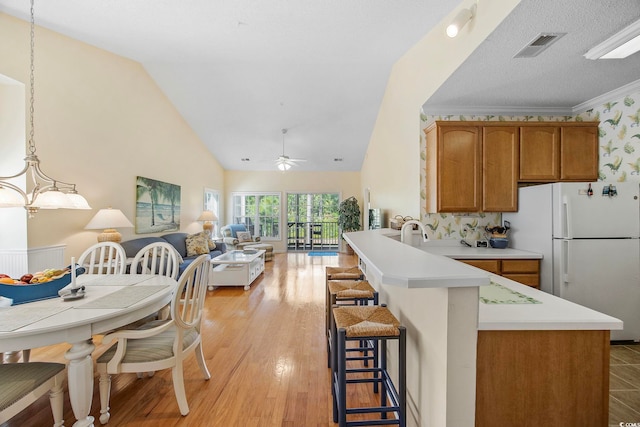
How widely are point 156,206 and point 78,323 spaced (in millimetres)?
3994

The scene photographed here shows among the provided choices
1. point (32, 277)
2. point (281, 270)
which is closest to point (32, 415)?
point (32, 277)

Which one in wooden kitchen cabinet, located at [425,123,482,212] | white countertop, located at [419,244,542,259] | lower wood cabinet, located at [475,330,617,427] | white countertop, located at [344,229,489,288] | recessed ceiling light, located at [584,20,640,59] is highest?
recessed ceiling light, located at [584,20,640,59]

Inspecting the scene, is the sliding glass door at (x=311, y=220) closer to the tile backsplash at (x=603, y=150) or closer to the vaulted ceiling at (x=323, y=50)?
the vaulted ceiling at (x=323, y=50)

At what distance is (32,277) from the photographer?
1.81m

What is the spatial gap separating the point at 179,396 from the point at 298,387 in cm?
80

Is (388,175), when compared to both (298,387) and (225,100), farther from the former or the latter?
(298,387)

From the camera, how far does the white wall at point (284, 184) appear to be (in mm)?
8797

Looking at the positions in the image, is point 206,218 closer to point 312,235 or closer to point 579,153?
point 312,235

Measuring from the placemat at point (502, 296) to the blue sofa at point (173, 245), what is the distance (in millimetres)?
4002

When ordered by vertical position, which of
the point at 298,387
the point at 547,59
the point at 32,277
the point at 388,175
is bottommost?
the point at 298,387

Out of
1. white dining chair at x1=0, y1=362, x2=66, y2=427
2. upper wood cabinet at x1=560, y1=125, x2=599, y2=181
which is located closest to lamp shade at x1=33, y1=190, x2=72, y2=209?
white dining chair at x1=0, y1=362, x2=66, y2=427

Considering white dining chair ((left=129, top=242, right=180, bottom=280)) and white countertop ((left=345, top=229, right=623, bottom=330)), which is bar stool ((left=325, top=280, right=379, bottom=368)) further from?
white dining chair ((left=129, top=242, right=180, bottom=280))

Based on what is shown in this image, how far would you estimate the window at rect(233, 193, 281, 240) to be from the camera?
8.87 m

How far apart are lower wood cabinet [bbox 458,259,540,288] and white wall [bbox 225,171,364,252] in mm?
5917
